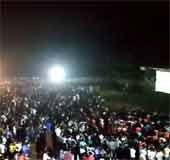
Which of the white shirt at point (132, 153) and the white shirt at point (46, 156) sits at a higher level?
the white shirt at point (132, 153)

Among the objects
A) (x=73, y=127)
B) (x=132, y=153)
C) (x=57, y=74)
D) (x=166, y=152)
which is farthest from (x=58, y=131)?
(x=166, y=152)

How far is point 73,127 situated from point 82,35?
2.29 feet

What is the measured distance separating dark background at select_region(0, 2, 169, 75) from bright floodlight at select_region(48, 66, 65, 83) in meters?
0.05

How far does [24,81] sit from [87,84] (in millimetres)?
483

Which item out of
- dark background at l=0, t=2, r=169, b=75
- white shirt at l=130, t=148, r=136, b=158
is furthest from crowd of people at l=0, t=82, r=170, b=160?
dark background at l=0, t=2, r=169, b=75

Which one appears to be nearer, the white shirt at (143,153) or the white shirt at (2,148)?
the white shirt at (143,153)

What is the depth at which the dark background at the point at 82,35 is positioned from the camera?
2920 mm

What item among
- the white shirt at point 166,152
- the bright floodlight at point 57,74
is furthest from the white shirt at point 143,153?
the bright floodlight at point 57,74

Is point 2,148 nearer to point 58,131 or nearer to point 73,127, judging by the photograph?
point 58,131

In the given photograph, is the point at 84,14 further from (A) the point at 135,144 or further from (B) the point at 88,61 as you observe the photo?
(A) the point at 135,144

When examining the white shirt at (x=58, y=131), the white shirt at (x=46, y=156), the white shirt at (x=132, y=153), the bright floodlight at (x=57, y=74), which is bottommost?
the white shirt at (x=46, y=156)

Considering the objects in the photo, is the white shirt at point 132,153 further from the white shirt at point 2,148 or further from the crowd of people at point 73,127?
the white shirt at point 2,148

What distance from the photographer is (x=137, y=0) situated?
2.94 metres

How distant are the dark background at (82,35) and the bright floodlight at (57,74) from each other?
0.16ft
